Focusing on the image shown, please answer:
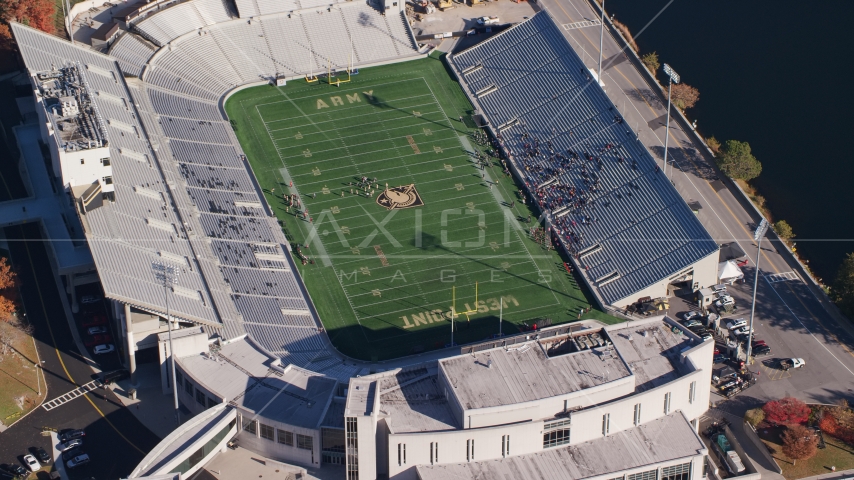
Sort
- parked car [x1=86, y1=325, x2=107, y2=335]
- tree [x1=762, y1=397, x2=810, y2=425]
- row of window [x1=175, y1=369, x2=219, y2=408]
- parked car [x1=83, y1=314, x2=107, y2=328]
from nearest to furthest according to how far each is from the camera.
A: 1. row of window [x1=175, y1=369, x2=219, y2=408]
2. tree [x1=762, y1=397, x2=810, y2=425]
3. parked car [x1=86, y1=325, x2=107, y2=335]
4. parked car [x1=83, y1=314, x2=107, y2=328]

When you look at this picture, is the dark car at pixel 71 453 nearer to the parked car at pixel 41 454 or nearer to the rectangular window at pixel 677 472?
the parked car at pixel 41 454

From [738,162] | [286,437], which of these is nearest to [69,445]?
[286,437]

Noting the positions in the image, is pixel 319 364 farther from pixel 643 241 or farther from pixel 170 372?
pixel 643 241

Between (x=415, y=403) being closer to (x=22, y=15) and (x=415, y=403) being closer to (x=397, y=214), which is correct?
(x=397, y=214)

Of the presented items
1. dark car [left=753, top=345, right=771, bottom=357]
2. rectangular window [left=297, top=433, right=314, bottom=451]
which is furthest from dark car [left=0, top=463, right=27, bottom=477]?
dark car [left=753, top=345, right=771, bottom=357]

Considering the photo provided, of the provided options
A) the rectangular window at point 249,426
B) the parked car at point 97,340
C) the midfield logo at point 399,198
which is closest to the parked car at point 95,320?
the parked car at point 97,340

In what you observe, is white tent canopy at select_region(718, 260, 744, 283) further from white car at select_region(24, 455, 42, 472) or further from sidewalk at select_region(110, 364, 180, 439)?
white car at select_region(24, 455, 42, 472)
